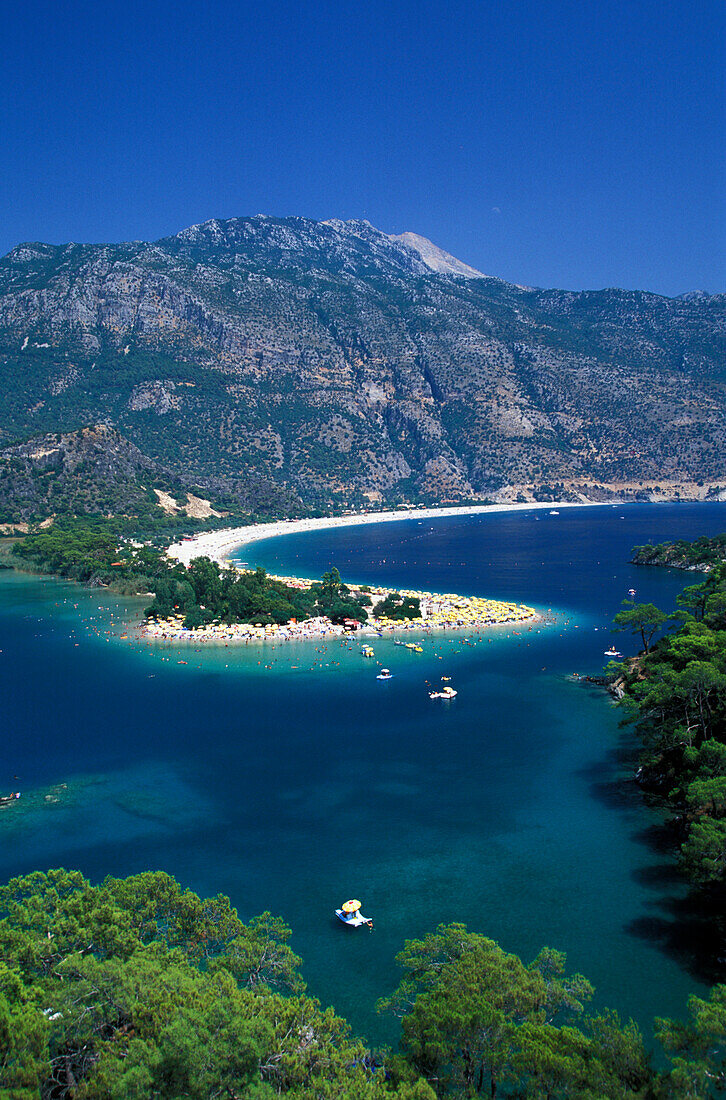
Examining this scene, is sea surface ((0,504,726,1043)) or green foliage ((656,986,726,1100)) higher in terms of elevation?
green foliage ((656,986,726,1100))

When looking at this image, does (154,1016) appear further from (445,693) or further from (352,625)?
(352,625)

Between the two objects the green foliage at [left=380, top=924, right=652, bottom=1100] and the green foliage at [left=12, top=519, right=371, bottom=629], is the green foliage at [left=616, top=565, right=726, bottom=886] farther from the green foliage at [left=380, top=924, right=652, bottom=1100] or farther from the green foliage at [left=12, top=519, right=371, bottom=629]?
the green foliage at [left=12, top=519, right=371, bottom=629]

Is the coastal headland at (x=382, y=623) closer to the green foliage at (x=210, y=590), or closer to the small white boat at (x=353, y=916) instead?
the green foliage at (x=210, y=590)

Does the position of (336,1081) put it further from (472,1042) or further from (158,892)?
(158,892)

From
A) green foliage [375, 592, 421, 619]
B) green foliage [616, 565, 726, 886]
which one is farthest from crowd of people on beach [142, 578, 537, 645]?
green foliage [616, 565, 726, 886]

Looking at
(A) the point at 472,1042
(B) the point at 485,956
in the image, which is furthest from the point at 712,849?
(A) the point at 472,1042
